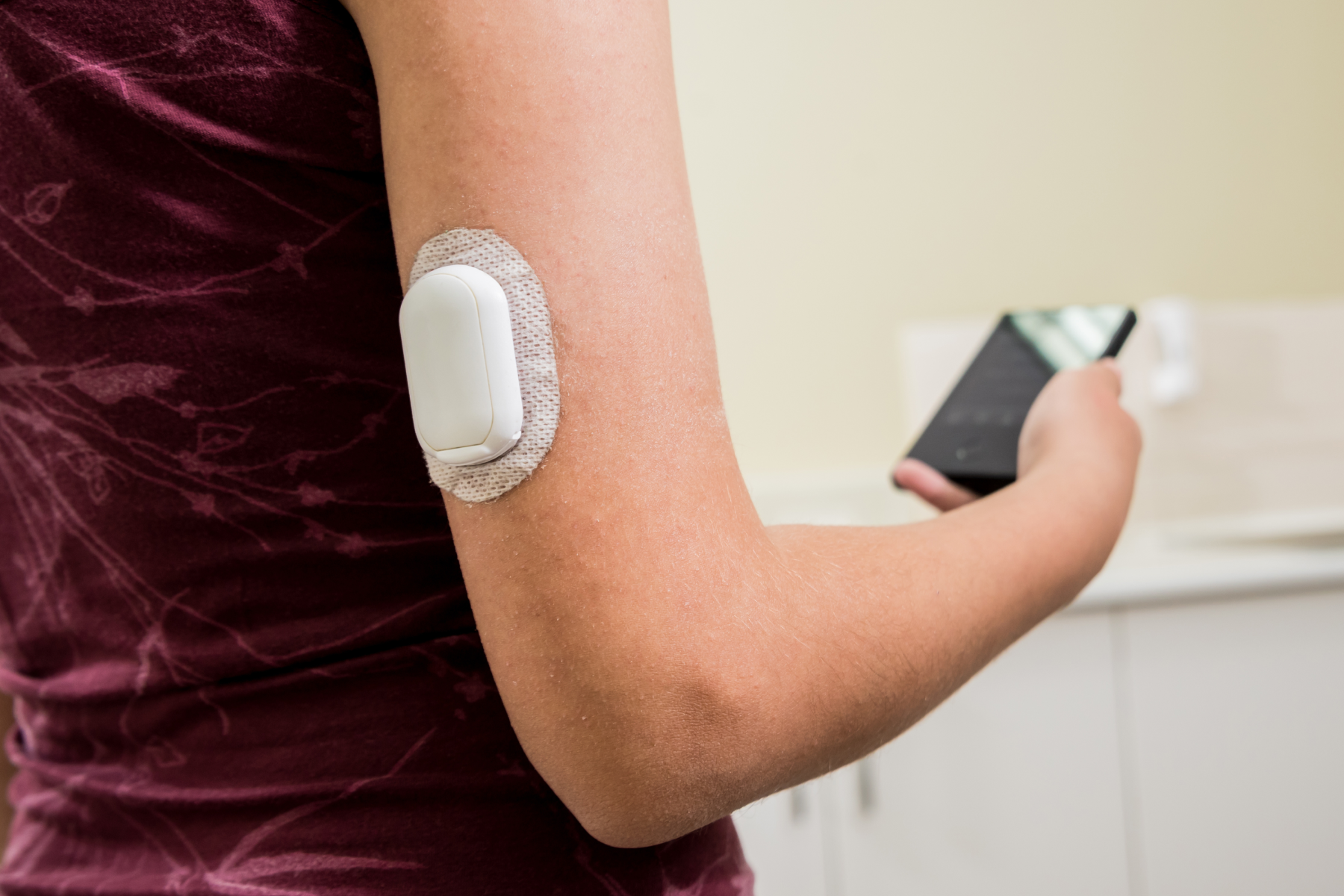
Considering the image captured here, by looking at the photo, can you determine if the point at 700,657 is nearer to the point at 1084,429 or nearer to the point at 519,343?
the point at 519,343

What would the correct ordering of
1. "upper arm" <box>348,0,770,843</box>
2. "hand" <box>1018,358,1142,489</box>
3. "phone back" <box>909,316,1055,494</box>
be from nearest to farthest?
"upper arm" <box>348,0,770,843</box> < "hand" <box>1018,358,1142,489</box> < "phone back" <box>909,316,1055,494</box>

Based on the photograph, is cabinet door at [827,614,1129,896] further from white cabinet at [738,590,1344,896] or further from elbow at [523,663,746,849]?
elbow at [523,663,746,849]

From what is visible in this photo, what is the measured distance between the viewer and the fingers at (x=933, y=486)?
70 centimetres

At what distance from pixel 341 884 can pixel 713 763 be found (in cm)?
18

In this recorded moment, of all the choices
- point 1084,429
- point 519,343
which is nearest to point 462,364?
point 519,343

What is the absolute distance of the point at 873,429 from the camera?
1.81 metres

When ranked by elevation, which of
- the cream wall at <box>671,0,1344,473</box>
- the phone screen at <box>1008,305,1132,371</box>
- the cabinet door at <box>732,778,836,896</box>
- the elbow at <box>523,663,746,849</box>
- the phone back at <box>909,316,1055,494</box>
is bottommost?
the cabinet door at <box>732,778,836,896</box>

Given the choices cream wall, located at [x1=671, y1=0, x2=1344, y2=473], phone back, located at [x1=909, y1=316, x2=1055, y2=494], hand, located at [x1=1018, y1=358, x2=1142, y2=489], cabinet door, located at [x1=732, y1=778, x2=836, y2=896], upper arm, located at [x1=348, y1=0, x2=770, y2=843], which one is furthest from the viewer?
cream wall, located at [x1=671, y1=0, x2=1344, y2=473]

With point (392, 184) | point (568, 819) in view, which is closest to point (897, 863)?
point (568, 819)

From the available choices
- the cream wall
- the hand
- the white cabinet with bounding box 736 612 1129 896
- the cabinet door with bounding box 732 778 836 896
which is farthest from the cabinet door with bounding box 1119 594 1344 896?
the hand

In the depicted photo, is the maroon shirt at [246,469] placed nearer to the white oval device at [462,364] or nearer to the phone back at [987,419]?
the white oval device at [462,364]

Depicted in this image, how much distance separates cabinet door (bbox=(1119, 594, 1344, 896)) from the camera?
4.44 ft

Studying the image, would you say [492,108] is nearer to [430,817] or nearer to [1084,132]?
[430,817]

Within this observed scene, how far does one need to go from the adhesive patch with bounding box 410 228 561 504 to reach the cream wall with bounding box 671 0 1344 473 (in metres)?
1.36
